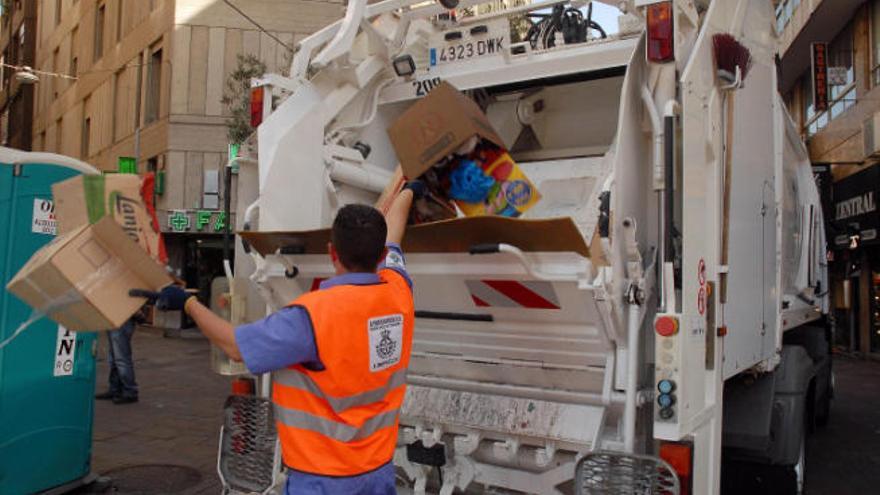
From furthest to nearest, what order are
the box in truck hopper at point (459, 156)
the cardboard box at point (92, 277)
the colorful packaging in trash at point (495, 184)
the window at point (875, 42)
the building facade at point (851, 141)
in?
the window at point (875, 42) < the building facade at point (851, 141) < the colorful packaging in trash at point (495, 184) < the box in truck hopper at point (459, 156) < the cardboard box at point (92, 277)

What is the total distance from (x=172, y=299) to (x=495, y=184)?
5.58ft

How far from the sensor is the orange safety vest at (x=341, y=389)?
82.1 inches

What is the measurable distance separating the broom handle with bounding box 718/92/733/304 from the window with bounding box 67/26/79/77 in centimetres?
2701

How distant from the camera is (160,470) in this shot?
209 inches

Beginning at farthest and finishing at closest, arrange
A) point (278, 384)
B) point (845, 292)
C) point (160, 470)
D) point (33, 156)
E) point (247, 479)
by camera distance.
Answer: point (845, 292) < point (160, 470) < point (33, 156) < point (247, 479) < point (278, 384)

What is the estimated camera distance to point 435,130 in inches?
127

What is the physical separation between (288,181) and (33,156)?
1913mm

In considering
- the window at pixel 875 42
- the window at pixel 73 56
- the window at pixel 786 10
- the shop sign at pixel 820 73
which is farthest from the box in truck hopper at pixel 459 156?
the window at pixel 73 56

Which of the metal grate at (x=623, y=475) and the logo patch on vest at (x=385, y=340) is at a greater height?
the logo patch on vest at (x=385, y=340)

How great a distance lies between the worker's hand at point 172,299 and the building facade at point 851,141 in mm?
12891

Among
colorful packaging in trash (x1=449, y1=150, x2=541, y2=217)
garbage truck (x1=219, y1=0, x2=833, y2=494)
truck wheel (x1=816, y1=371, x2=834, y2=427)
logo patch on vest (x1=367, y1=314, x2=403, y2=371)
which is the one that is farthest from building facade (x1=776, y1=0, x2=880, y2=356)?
logo patch on vest (x1=367, y1=314, x2=403, y2=371)

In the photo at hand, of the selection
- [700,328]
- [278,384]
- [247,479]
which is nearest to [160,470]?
[247,479]

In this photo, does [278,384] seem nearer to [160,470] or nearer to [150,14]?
[160,470]

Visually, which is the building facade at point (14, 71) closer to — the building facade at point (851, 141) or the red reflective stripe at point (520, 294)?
the building facade at point (851, 141)
